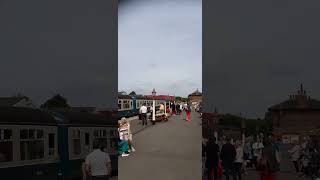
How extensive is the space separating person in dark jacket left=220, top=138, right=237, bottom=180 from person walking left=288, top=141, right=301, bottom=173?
3.44ft

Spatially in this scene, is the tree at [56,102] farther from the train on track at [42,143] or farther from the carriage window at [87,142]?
the carriage window at [87,142]

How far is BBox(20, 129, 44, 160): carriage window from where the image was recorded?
10016 millimetres

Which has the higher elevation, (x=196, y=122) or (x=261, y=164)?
(x=196, y=122)

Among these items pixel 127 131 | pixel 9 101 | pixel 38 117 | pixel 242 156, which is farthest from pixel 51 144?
pixel 242 156

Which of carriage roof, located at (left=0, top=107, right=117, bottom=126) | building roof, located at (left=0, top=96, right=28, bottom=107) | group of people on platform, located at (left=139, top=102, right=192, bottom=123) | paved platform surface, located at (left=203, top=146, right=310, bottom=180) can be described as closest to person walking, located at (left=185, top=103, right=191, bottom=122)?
group of people on platform, located at (left=139, top=102, right=192, bottom=123)

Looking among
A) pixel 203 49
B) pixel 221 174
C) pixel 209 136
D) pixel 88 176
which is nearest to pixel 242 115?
pixel 209 136

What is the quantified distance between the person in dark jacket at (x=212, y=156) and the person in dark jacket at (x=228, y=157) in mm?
229

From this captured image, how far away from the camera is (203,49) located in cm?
750

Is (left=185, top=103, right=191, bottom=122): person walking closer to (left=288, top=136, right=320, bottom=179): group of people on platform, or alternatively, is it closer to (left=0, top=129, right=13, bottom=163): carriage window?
(left=288, top=136, right=320, bottom=179): group of people on platform

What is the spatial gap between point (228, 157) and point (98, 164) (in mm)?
3433

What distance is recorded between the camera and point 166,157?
7.43 meters

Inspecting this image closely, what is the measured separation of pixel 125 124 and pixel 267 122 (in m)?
2.37

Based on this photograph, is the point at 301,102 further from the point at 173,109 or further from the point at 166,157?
the point at 166,157

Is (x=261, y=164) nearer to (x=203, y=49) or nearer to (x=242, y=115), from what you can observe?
(x=242, y=115)
